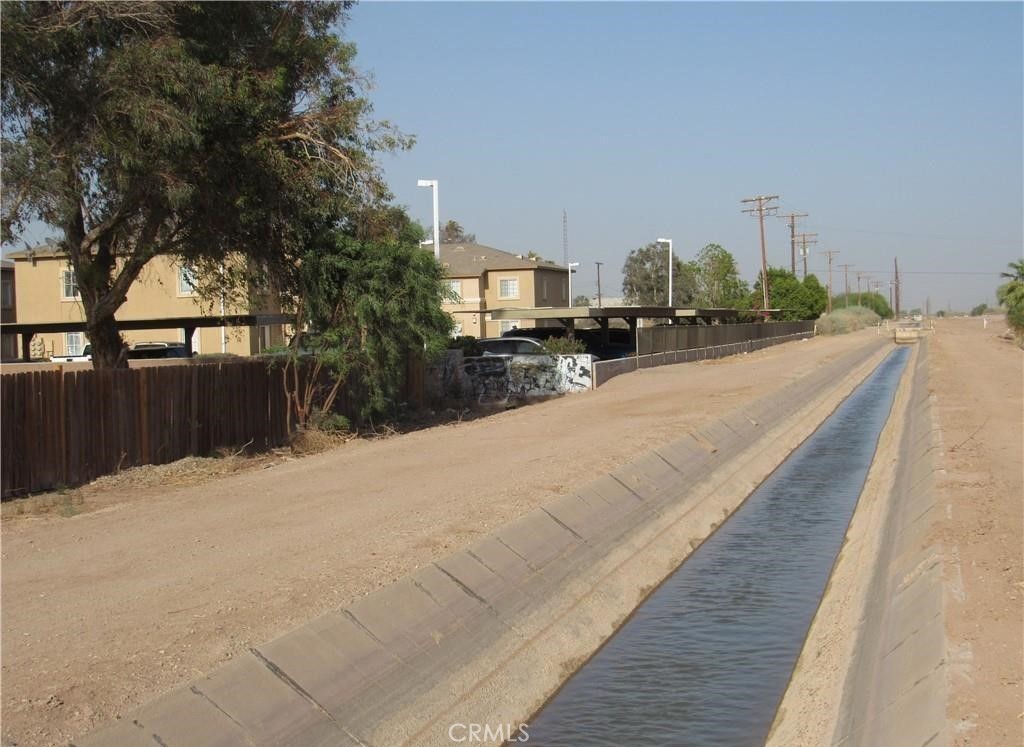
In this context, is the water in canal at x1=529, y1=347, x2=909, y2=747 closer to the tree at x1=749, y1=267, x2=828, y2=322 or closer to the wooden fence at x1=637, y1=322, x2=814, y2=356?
the wooden fence at x1=637, y1=322, x2=814, y2=356

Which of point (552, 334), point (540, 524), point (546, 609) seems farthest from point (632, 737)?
point (552, 334)

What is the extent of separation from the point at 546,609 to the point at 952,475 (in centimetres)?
796

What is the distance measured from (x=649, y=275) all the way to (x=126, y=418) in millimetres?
106501

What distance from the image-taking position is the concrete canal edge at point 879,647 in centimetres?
756

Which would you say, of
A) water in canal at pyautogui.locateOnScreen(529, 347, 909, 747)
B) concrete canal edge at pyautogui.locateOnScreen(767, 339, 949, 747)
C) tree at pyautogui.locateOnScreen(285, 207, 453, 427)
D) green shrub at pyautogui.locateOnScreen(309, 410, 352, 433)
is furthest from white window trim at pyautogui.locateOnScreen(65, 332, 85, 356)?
concrete canal edge at pyautogui.locateOnScreen(767, 339, 949, 747)

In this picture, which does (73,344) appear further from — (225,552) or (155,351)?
(225,552)

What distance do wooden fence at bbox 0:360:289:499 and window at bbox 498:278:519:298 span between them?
44315 millimetres

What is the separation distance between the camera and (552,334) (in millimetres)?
45625

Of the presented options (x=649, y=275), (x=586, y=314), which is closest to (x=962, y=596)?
(x=586, y=314)

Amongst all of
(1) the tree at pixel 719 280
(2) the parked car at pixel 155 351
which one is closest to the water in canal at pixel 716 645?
(2) the parked car at pixel 155 351

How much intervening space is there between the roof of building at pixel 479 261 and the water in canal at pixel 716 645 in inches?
1881

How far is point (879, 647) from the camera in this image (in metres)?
9.60

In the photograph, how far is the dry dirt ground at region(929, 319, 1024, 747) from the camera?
6.87 meters

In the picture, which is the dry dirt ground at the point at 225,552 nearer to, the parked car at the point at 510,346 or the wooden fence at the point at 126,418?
the wooden fence at the point at 126,418
